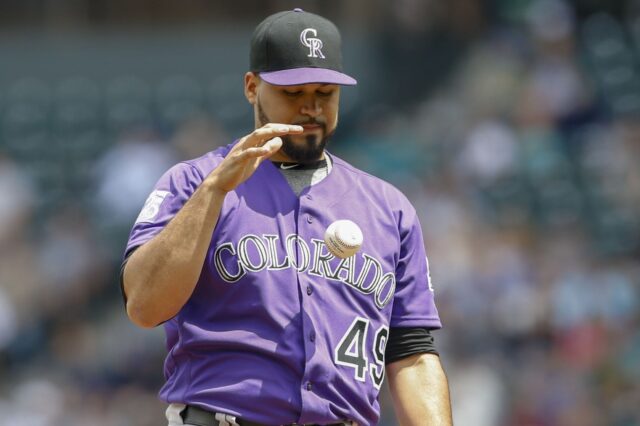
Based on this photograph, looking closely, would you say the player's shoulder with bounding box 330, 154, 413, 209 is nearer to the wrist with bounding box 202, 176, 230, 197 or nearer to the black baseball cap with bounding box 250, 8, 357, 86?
the black baseball cap with bounding box 250, 8, 357, 86

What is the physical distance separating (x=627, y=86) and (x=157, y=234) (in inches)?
307

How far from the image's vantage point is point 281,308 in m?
3.98

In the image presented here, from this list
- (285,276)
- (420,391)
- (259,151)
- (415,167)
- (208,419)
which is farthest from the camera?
(415,167)

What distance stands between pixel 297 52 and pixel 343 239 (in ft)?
2.10

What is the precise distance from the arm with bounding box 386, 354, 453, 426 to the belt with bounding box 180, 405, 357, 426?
242 millimetres

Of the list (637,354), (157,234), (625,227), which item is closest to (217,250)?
(157,234)

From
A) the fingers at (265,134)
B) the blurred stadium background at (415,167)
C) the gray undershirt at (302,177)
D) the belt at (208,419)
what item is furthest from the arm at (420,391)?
the blurred stadium background at (415,167)

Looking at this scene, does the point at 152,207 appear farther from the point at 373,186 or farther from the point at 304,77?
the point at 373,186

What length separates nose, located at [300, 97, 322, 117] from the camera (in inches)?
163

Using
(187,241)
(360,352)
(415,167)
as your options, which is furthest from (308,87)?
(415,167)

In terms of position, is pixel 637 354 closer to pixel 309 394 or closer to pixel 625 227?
pixel 625 227

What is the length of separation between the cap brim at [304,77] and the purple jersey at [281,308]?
0.31 m

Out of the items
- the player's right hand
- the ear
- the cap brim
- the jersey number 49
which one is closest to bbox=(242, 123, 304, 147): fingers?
the player's right hand

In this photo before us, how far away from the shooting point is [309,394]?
3.92 meters
